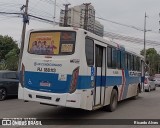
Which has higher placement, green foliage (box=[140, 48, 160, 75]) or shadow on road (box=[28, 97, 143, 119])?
green foliage (box=[140, 48, 160, 75])

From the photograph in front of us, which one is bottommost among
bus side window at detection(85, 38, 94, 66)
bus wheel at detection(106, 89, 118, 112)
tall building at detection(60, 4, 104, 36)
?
bus wheel at detection(106, 89, 118, 112)

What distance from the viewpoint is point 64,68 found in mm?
9961

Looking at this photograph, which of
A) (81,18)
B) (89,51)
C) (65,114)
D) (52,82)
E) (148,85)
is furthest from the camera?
(81,18)

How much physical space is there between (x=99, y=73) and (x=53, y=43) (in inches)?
84.8

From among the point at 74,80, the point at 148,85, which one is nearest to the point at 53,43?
the point at 74,80

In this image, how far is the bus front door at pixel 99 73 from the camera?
1115cm

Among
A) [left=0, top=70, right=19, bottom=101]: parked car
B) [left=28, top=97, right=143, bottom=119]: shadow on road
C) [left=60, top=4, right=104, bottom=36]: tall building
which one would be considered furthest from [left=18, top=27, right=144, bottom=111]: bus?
[left=60, top=4, right=104, bottom=36]: tall building

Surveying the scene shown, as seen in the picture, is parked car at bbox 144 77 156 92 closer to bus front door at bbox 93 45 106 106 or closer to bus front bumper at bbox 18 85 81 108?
bus front door at bbox 93 45 106 106

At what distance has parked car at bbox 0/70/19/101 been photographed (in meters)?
15.6

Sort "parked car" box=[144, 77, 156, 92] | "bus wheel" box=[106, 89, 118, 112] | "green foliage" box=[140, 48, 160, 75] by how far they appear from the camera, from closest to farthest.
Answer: "bus wheel" box=[106, 89, 118, 112]
"parked car" box=[144, 77, 156, 92]
"green foliage" box=[140, 48, 160, 75]

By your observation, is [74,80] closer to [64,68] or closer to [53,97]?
[64,68]

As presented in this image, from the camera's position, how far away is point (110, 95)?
12875 millimetres

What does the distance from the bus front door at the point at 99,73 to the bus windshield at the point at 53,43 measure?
1.40m

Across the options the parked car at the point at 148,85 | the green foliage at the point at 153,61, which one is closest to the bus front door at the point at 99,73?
the parked car at the point at 148,85
